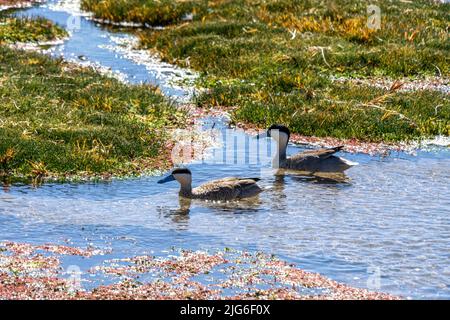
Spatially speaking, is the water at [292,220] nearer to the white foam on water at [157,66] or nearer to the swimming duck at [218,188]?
the swimming duck at [218,188]

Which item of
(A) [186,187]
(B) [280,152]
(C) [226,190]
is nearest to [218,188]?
(C) [226,190]

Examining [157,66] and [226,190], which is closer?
[226,190]

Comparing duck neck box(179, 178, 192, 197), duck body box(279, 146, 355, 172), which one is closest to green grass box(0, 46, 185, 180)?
duck neck box(179, 178, 192, 197)

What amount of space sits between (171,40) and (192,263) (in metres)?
21.5

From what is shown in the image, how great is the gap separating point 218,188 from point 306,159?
3053 mm

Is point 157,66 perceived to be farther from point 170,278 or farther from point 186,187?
point 170,278

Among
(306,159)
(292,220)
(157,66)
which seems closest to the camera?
(292,220)

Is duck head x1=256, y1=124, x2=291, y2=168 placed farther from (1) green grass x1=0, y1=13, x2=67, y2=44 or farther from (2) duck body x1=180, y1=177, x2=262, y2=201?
(1) green grass x1=0, y1=13, x2=67, y2=44

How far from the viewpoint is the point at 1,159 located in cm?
2095

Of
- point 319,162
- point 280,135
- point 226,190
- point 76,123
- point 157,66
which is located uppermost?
point 157,66

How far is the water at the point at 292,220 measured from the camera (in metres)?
16.1

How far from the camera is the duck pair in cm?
1997

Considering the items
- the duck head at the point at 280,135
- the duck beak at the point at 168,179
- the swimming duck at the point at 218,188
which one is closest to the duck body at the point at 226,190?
the swimming duck at the point at 218,188

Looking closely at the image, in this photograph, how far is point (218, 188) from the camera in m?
20.0
